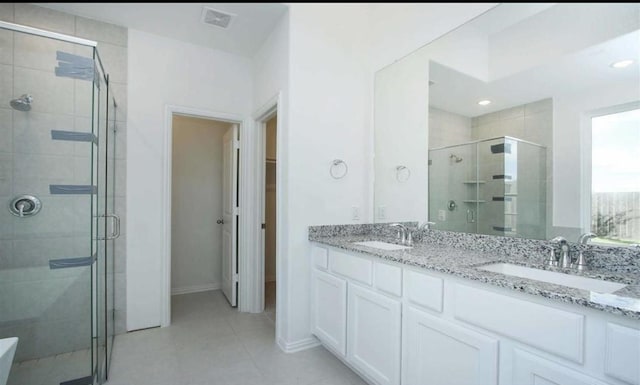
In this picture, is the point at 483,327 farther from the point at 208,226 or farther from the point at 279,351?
the point at 208,226

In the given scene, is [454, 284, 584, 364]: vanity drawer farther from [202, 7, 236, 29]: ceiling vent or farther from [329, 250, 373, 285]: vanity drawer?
[202, 7, 236, 29]: ceiling vent

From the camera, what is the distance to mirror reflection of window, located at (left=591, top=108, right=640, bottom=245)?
49.9 inches

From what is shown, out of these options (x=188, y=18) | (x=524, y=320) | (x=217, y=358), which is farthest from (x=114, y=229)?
(x=524, y=320)

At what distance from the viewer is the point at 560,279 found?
1.32m

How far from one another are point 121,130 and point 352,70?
80.0 inches

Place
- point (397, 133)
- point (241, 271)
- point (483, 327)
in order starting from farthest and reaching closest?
1. point (241, 271)
2. point (397, 133)
3. point (483, 327)

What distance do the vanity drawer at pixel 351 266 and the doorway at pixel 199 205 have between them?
1785mm

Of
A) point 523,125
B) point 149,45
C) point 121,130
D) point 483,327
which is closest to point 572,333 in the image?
point 483,327

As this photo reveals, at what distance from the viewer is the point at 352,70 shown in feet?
8.50

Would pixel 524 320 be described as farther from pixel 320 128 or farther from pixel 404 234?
pixel 320 128

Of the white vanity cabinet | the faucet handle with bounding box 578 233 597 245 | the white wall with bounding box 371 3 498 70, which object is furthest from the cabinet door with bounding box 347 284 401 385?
the white wall with bounding box 371 3 498 70

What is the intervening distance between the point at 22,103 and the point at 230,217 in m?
1.83

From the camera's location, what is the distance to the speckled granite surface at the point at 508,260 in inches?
37.8

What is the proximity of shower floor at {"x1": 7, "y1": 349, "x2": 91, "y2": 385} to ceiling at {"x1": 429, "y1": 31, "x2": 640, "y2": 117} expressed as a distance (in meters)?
2.77
